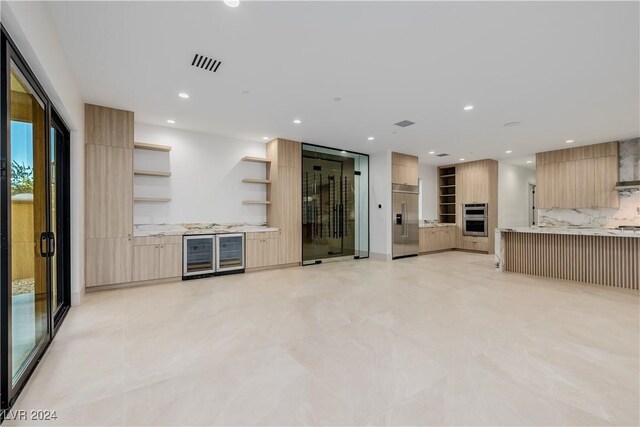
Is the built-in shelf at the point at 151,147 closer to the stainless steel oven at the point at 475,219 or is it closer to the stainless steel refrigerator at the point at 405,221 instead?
the stainless steel refrigerator at the point at 405,221

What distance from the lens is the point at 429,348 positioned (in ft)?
8.61

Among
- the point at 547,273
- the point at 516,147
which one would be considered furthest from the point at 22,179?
the point at 516,147

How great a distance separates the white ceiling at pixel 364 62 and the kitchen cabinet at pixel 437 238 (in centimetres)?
403

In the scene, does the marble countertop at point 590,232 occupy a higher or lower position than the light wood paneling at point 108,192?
lower

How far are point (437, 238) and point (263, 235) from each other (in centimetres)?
586

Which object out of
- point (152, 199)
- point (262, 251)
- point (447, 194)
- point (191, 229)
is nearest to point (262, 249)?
point (262, 251)

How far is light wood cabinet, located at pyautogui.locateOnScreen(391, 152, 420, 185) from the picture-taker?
7.85 meters

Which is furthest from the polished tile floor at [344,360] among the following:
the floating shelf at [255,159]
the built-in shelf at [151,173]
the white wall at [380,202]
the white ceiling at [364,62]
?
the white wall at [380,202]

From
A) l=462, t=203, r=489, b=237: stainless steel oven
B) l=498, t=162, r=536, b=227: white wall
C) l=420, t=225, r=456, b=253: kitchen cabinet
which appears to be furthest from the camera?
l=498, t=162, r=536, b=227: white wall

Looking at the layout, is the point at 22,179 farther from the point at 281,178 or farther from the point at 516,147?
the point at 516,147

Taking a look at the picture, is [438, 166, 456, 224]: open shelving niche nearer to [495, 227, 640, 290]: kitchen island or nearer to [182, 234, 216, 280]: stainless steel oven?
[495, 227, 640, 290]: kitchen island

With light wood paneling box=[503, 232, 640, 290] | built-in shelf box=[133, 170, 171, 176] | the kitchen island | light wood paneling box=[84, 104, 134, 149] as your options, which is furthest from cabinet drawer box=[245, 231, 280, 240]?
light wood paneling box=[503, 232, 640, 290]

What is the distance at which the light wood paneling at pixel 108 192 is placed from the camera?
4.43m

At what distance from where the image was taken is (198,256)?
5488mm
